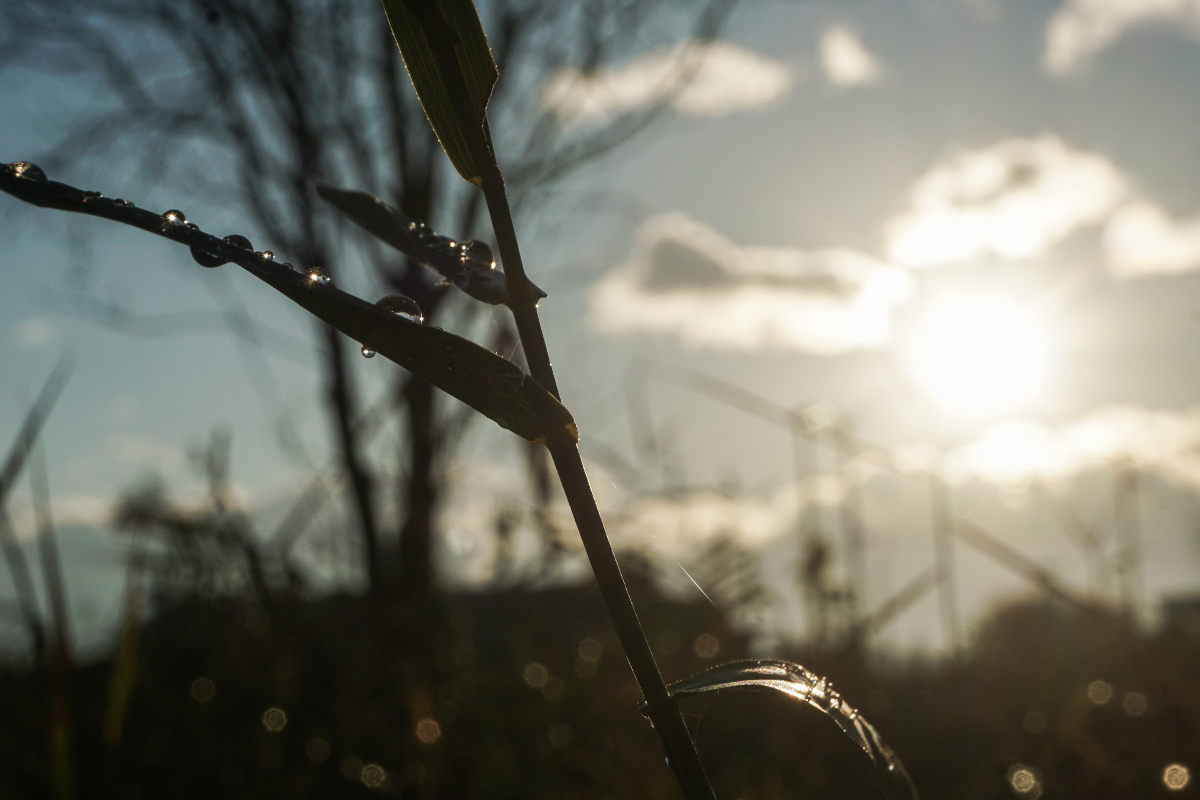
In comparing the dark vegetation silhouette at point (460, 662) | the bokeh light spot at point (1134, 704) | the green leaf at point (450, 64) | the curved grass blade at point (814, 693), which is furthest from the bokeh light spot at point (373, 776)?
the bokeh light spot at point (1134, 704)

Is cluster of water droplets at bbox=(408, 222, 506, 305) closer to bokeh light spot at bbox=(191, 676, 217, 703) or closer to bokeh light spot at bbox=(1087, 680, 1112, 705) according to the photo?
bokeh light spot at bbox=(191, 676, 217, 703)

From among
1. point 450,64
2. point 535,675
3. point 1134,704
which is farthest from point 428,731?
point 1134,704

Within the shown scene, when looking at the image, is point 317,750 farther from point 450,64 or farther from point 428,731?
point 450,64

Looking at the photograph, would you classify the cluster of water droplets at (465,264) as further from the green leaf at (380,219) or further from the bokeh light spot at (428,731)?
the bokeh light spot at (428,731)

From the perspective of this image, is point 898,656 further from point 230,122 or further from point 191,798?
point 230,122

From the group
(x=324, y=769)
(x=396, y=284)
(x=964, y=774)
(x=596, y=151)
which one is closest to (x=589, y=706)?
(x=324, y=769)

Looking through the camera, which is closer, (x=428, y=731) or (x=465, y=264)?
(x=465, y=264)

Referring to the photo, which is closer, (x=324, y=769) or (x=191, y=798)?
(x=191, y=798)
